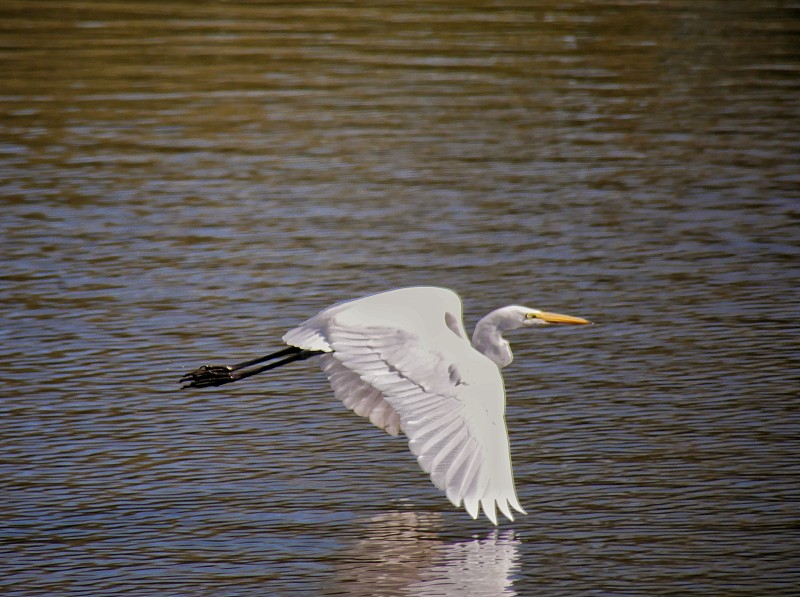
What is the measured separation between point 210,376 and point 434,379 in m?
1.99

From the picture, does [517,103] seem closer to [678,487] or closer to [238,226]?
[238,226]

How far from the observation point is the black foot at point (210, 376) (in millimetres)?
8234

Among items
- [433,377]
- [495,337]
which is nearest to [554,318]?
[495,337]

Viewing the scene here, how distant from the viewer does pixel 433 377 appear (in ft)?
21.7

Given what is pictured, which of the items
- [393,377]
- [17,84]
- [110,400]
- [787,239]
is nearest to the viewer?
[393,377]

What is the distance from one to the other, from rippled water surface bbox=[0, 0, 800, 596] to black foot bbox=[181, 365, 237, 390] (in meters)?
0.24

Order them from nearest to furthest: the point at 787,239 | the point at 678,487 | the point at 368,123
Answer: the point at 678,487 < the point at 787,239 < the point at 368,123

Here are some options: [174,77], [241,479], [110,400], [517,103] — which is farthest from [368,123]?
[241,479]

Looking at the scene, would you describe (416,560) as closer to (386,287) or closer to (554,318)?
(554,318)

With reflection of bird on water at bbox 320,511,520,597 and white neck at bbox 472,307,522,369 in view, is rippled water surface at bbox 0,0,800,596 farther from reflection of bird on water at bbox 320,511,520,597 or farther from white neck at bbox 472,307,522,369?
white neck at bbox 472,307,522,369

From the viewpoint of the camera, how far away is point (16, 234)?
12180mm

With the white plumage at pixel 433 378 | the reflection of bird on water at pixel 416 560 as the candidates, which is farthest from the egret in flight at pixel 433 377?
the reflection of bird on water at pixel 416 560

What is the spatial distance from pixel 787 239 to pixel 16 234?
213 inches

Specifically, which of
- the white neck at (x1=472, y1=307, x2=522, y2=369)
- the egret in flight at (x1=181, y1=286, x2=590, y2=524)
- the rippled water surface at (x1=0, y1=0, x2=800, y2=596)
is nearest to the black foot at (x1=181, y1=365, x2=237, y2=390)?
the rippled water surface at (x1=0, y1=0, x2=800, y2=596)
